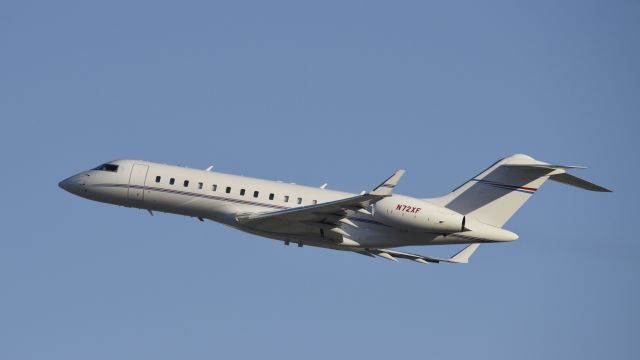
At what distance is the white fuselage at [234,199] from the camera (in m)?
39.1

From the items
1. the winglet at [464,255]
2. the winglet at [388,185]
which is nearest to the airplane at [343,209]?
the winglet at [464,255]

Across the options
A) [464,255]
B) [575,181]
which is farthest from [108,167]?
[575,181]

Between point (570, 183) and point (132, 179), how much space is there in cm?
1519

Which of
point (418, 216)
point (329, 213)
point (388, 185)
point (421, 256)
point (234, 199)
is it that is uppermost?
point (388, 185)

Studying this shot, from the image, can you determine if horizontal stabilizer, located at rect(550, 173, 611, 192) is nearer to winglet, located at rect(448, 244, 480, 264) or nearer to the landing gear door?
winglet, located at rect(448, 244, 480, 264)

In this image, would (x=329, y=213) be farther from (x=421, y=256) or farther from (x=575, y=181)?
(x=575, y=181)

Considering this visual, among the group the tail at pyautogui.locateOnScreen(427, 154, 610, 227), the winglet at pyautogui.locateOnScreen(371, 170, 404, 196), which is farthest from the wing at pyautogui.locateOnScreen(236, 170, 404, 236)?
the tail at pyautogui.locateOnScreen(427, 154, 610, 227)

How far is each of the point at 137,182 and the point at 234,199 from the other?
364 centimetres

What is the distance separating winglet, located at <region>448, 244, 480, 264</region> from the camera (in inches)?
1588

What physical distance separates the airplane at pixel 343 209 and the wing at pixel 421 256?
0.12 ft

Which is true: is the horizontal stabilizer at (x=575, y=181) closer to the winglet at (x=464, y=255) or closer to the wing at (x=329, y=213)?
the winglet at (x=464, y=255)

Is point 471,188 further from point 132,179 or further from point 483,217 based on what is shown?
point 132,179

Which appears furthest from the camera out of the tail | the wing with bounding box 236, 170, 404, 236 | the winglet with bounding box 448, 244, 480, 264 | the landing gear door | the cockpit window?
the cockpit window

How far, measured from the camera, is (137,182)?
133 ft
